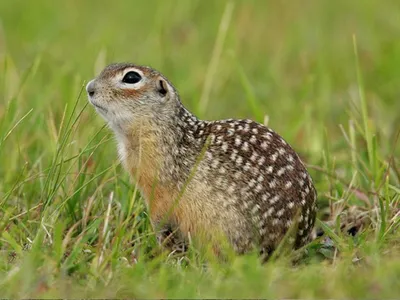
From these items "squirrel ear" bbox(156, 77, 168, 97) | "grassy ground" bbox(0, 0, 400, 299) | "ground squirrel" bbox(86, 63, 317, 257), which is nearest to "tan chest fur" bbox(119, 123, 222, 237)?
"ground squirrel" bbox(86, 63, 317, 257)

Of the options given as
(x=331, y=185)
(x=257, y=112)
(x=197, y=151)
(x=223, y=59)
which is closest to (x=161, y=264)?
(x=197, y=151)

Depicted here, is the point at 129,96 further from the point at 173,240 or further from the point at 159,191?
the point at 173,240

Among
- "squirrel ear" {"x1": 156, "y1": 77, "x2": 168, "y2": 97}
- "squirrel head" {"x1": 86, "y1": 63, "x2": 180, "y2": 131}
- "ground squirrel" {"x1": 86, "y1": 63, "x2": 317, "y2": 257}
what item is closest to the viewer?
"ground squirrel" {"x1": 86, "y1": 63, "x2": 317, "y2": 257}

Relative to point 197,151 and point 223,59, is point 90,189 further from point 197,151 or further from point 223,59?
point 223,59

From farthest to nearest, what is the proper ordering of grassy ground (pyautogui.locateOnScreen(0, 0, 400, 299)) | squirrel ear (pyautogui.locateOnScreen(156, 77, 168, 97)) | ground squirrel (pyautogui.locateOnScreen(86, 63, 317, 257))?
squirrel ear (pyautogui.locateOnScreen(156, 77, 168, 97)) → ground squirrel (pyautogui.locateOnScreen(86, 63, 317, 257)) → grassy ground (pyautogui.locateOnScreen(0, 0, 400, 299))

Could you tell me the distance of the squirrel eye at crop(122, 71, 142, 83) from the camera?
20.3 feet

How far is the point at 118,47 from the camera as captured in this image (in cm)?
1188

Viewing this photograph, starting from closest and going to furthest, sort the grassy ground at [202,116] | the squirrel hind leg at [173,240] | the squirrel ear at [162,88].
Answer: the grassy ground at [202,116]
the squirrel hind leg at [173,240]
the squirrel ear at [162,88]

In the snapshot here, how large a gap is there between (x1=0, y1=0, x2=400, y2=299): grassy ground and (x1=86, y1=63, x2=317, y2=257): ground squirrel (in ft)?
0.60

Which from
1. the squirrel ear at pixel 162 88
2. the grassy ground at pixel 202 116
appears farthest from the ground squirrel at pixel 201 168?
the grassy ground at pixel 202 116

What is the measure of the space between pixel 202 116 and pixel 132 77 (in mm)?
2804

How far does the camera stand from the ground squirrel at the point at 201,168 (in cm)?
581

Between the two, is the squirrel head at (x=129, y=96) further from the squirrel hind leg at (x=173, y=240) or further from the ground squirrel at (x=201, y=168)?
the squirrel hind leg at (x=173, y=240)

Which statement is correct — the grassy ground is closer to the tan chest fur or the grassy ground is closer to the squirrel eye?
the tan chest fur
